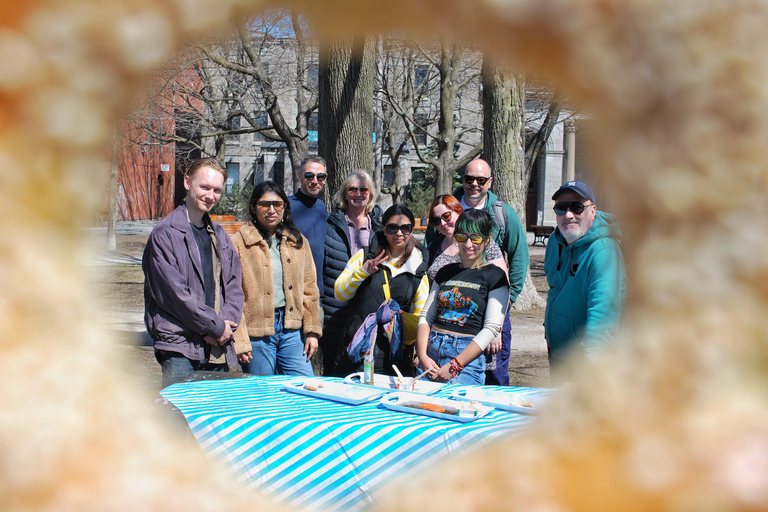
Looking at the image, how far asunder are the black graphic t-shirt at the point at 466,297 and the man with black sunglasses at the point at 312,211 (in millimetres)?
1537

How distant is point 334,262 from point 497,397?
8.03ft

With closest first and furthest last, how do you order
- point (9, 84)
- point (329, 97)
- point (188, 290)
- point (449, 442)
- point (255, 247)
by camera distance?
point (9, 84)
point (449, 442)
point (188, 290)
point (255, 247)
point (329, 97)

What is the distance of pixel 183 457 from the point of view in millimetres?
383

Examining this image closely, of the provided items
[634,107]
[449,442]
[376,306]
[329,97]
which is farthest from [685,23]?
[329,97]

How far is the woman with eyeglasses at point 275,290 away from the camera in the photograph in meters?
5.75

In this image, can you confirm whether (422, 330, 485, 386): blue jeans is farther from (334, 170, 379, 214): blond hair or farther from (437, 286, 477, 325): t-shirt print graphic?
(334, 170, 379, 214): blond hair

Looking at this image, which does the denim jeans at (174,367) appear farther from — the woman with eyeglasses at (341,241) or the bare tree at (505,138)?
the bare tree at (505,138)

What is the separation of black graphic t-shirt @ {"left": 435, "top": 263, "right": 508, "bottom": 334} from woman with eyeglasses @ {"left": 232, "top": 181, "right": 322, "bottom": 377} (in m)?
1.39

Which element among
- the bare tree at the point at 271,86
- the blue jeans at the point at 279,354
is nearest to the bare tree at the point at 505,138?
the bare tree at the point at 271,86

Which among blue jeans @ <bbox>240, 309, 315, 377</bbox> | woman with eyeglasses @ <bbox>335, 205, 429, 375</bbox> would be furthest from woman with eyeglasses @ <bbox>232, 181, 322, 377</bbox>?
woman with eyeglasses @ <bbox>335, 205, 429, 375</bbox>

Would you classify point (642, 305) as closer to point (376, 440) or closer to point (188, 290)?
point (376, 440)

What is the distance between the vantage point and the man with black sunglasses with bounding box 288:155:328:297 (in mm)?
6477

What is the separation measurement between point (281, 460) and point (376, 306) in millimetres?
2299

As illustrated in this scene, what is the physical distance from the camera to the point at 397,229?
593cm
